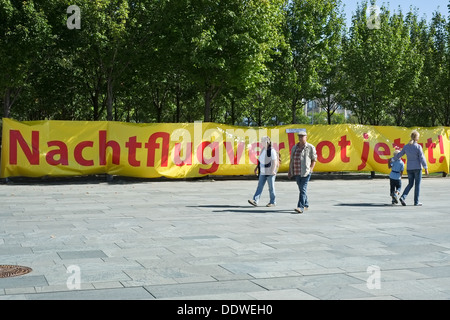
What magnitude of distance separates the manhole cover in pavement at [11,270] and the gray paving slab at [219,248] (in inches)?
5.5

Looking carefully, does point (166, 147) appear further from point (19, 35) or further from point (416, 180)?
point (416, 180)

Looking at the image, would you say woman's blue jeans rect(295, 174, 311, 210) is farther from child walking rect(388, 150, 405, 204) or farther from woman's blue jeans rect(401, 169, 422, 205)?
woman's blue jeans rect(401, 169, 422, 205)

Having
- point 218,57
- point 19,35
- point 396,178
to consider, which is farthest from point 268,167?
point 19,35

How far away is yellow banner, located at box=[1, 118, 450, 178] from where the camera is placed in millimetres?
19641

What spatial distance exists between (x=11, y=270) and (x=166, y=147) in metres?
14.7

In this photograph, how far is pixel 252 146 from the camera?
2247 centimetres

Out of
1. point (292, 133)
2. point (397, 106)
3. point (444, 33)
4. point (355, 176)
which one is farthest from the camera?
point (397, 106)

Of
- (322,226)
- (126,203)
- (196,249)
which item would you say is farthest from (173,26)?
(196,249)

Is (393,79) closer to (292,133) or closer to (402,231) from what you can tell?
(292,133)

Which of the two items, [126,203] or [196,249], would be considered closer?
[196,249]

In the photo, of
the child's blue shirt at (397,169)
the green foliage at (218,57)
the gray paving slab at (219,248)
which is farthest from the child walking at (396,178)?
the green foliage at (218,57)

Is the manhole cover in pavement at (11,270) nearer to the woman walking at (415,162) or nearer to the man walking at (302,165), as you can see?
the man walking at (302,165)

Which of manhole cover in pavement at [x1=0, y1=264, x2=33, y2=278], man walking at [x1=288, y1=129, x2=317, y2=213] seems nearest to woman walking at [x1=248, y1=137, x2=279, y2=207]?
man walking at [x1=288, y1=129, x2=317, y2=213]

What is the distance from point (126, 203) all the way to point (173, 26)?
14.8 metres
